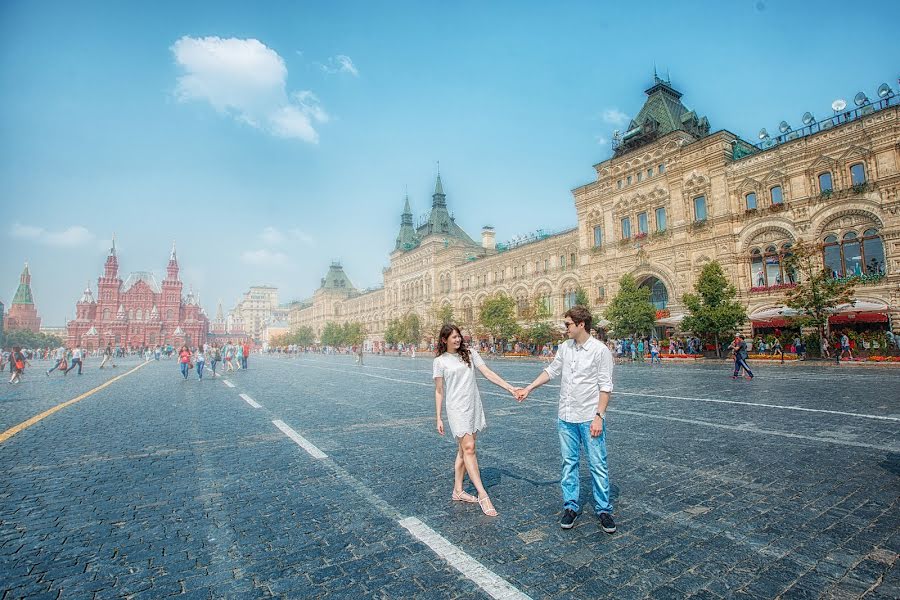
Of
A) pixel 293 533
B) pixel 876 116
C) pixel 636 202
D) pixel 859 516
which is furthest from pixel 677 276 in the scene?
pixel 293 533

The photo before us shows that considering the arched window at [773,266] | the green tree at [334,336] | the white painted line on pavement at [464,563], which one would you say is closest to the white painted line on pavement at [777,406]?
the white painted line on pavement at [464,563]

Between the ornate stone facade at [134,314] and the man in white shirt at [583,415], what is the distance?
104m

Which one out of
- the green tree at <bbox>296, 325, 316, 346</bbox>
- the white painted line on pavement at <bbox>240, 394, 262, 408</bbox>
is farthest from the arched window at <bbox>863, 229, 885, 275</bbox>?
the green tree at <bbox>296, 325, 316, 346</bbox>

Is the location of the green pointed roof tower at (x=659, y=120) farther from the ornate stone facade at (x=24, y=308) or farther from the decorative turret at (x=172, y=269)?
the ornate stone facade at (x=24, y=308)

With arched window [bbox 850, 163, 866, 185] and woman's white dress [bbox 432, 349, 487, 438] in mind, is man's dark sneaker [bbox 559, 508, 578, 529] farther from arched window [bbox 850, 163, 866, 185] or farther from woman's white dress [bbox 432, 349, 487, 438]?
arched window [bbox 850, 163, 866, 185]

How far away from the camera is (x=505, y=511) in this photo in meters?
4.28

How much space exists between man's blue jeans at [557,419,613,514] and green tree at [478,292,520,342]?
40.1 m

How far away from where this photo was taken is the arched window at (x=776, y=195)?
28.8 m

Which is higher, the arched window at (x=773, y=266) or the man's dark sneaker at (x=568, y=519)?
the arched window at (x=773, y=266)

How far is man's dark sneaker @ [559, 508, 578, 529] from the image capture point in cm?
384

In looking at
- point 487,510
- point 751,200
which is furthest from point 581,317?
point 751,200

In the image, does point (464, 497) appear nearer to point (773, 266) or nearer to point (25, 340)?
point (773, 266)

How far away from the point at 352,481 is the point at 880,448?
701cm

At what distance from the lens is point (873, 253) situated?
82.2 feet
